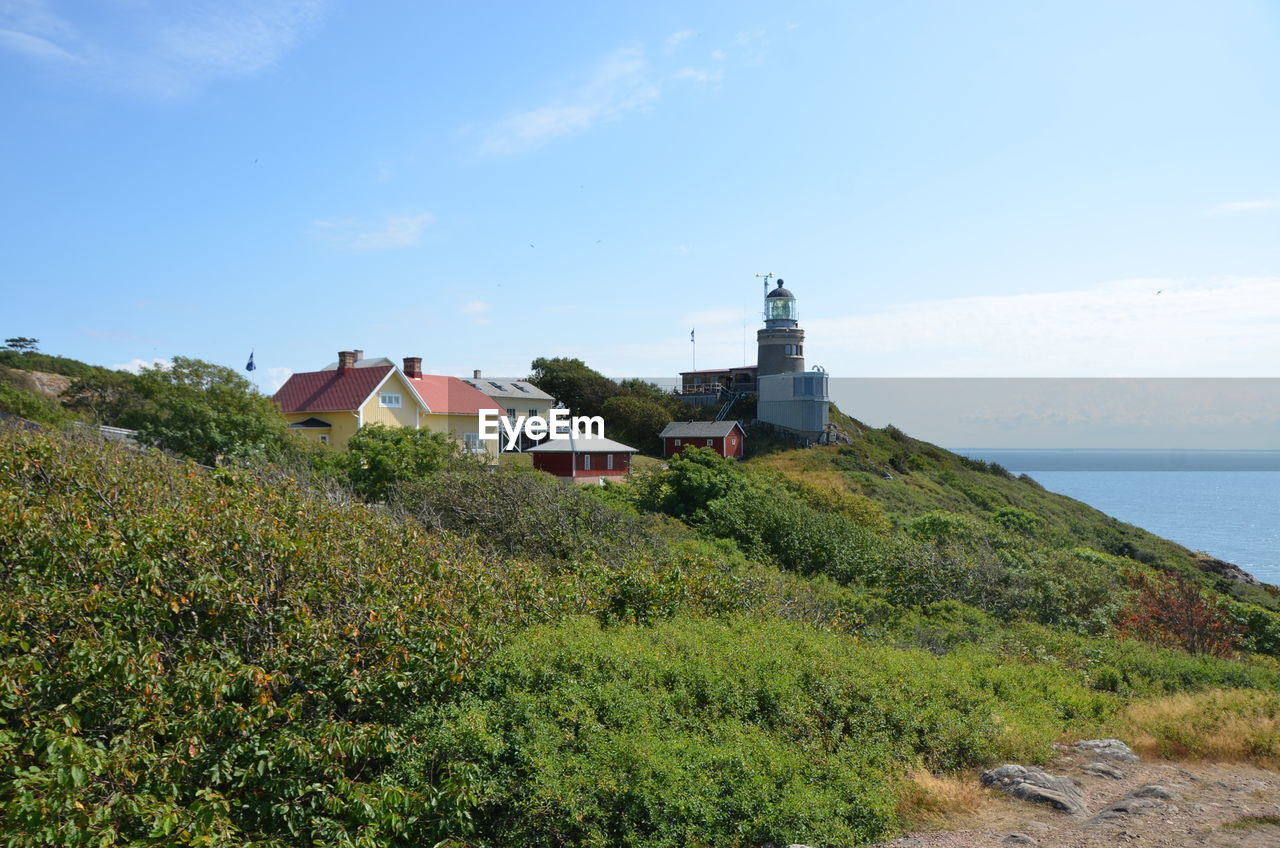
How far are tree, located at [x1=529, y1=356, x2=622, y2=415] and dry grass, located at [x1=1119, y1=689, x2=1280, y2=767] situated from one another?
4756 centimetres

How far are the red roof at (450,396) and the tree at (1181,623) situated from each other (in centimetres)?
3156

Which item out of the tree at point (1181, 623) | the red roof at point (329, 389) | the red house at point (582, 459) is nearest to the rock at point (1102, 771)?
the tree at point (1181, 623)

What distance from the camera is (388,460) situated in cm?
2448

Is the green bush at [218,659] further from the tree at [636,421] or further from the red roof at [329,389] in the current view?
the tree at [636,421]

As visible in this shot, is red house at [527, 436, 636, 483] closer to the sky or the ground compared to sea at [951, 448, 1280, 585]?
closer to the sky

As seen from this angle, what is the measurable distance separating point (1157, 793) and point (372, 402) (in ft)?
117

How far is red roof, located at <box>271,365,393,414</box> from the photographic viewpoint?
39.0m

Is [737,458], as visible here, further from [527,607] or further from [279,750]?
[279,750]

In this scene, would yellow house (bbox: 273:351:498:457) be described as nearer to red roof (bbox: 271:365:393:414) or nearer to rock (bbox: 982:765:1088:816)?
red roof (bbox: 271:365:393:414)

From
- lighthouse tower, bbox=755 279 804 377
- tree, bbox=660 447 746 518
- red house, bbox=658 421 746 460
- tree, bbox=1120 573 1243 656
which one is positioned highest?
lighthouse tower, bbox=755 279 804 377

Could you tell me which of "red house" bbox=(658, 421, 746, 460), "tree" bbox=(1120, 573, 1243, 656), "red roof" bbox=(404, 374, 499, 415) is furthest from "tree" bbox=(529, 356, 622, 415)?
"tree" bbox=(1120, 573, 1243, 656)

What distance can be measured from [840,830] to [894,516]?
1144 inches

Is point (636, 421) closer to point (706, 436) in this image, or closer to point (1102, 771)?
point (706, 436)

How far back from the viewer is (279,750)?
22.9 ft
